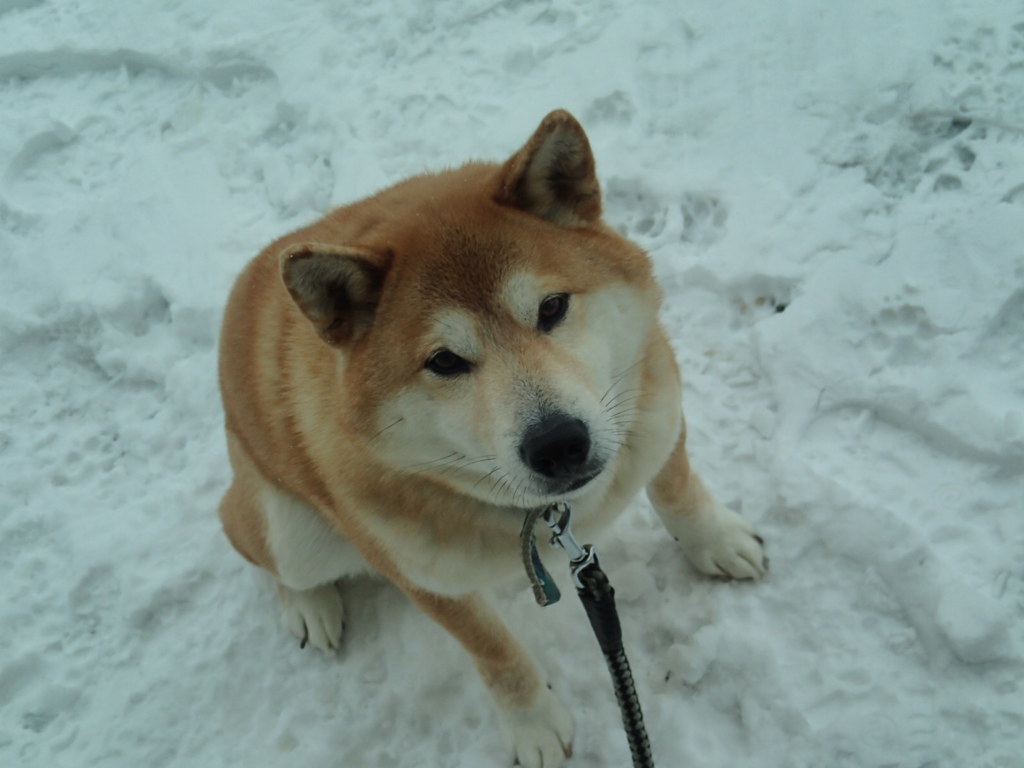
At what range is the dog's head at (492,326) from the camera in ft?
5.77

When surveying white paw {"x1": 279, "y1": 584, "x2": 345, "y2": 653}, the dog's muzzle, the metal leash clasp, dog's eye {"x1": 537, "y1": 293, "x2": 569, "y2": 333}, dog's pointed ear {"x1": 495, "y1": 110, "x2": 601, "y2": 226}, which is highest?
dog's pointed ear {"x1": 495, "y1": 110, "x2": 601, "y2": 226}

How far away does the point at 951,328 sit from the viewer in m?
2.84

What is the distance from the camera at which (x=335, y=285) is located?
189 cm

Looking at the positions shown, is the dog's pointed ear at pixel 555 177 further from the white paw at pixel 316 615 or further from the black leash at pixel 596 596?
the white paw at pixel 316 615

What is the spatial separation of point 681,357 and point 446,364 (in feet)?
5.30

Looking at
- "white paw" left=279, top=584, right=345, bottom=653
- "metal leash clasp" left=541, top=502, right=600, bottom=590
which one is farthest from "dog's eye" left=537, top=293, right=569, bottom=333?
"white paw" left=279, top=584, right=345, bottom=653

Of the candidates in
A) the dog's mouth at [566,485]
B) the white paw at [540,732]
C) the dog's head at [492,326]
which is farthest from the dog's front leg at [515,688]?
the dog's mouth at [566,485]

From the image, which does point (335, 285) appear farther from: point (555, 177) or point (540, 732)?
point (540, 732)

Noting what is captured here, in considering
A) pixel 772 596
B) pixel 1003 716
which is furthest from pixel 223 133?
pixel 1003 716

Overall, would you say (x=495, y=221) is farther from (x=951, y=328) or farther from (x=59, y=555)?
(x=59, y=555)

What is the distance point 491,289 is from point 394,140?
9.17 ft

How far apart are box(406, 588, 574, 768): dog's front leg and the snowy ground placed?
0.34 feet

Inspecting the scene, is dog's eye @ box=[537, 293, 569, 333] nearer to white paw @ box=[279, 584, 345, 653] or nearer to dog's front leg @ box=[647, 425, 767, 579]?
dog's front leg @ box=[647, 425, 767, 579]

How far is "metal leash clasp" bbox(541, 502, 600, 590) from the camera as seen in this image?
207 centimetres
